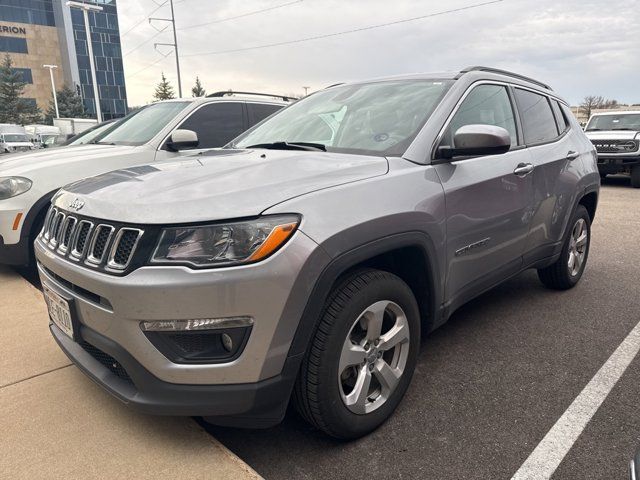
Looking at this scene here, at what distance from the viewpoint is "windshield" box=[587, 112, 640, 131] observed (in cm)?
1330

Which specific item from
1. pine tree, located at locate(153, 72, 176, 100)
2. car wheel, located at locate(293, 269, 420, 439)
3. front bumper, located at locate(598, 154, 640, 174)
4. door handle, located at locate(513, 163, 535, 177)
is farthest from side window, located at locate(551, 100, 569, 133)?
pine tree, located at locate(153, 72, 176, 100)

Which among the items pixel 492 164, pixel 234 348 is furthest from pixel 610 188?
pixel 234 348

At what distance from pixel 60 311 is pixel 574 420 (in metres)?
2.57

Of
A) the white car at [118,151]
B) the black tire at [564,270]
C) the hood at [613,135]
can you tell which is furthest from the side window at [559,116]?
the hood at [613,135]

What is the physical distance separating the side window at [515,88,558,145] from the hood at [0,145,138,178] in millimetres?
3659

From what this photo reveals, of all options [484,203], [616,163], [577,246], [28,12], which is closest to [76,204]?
[484,203]

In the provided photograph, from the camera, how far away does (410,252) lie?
244cm

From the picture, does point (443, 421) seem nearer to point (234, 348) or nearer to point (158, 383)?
point (234, 348)

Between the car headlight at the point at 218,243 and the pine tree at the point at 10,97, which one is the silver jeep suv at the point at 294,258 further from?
the pine tree at the point at 10,97

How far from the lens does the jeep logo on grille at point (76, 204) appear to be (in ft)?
7.20

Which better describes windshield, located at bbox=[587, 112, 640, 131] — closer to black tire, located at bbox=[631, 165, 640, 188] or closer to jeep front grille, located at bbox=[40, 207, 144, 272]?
black tire, located at bbox=[631, 165, 640, 188]

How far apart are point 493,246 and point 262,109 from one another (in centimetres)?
381

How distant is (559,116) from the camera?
4215 millimetres

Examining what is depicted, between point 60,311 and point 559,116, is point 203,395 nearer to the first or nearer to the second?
point 60,311
